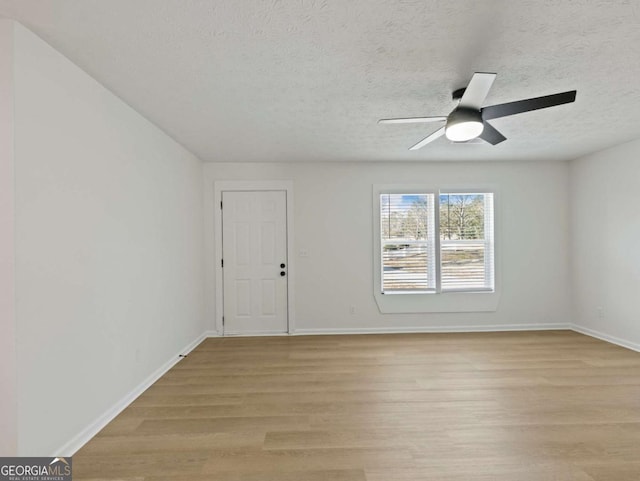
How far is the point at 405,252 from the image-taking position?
16.8 feet

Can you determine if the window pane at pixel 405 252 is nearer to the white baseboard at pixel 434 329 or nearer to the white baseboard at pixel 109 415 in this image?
the white baseboard at pixel 434 329

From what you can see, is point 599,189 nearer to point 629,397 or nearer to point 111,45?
point 629,397

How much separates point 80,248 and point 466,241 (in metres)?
4.74

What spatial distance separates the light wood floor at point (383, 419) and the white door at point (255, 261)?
95 centimetres

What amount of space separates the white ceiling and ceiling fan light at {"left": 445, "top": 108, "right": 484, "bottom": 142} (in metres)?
0.27

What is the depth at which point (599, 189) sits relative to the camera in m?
4.64

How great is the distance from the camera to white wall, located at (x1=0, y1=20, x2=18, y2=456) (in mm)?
1744

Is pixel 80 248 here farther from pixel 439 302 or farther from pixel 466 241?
pixel 466 241

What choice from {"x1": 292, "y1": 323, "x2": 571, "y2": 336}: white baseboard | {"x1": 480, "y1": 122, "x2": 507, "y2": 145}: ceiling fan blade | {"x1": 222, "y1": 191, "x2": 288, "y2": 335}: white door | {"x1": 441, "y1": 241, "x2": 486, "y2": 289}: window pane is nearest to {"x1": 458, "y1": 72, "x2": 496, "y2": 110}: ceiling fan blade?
{"x1": 480, "y1": 122, "x2": 507, "y2": 145}: ceiling fan blade

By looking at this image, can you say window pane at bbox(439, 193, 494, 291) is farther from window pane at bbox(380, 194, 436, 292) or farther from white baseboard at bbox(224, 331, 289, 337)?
white baseboard at bbox(224, 331, 289, 337)

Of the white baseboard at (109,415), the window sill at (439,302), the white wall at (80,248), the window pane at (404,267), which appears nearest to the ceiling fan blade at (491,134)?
the window pane at (404,267)

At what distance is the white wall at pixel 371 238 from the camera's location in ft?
16.6

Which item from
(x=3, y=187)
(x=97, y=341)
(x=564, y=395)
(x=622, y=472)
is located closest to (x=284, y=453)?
(x=97, y=341)

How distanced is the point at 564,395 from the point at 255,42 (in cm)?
363
